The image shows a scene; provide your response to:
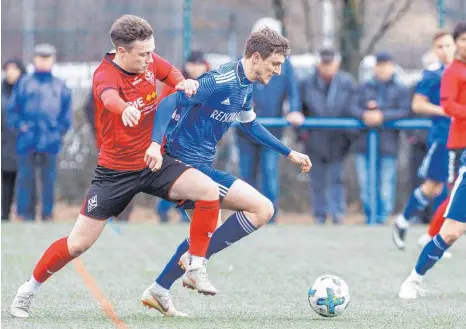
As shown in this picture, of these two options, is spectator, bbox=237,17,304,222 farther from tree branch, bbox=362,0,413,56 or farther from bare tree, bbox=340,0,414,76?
tree branch, bbox=362,0,413,56

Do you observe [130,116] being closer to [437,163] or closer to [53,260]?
[53,260]

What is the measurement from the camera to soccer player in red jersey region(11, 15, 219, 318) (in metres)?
7.26

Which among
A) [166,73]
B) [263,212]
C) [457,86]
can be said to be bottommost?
[263,212]

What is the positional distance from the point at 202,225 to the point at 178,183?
11.0 inches

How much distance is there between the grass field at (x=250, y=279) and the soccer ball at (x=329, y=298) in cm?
6

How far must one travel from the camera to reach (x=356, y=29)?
16234 mm

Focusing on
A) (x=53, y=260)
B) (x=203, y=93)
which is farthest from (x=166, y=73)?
(x=53, y=260)

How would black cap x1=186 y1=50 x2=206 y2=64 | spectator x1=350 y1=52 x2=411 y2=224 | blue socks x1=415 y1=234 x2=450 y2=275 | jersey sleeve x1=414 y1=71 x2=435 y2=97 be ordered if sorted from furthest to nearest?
1. spectator x1=350 y1=52 x2=411 y2=224
2. black cap x1=186 y1=50 x2=206 y2=64
3. jersey sleeve x1=414 y1=71 x2=435 y2=97
4. blue socks x1=415 y1=234 x2=450 y2=275

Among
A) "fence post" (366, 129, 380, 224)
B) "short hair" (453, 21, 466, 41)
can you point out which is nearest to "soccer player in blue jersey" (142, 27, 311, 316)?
"short hair" (453, 21, 466, 41)

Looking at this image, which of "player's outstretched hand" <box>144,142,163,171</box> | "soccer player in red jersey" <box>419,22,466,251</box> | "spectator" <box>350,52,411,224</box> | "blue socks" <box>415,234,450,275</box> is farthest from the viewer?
"spectator" <box>350,52,411,224</box>

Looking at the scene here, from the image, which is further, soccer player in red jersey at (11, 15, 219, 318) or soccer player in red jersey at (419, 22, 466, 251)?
soccer player in red jersey at (419, 22, 466, 251)

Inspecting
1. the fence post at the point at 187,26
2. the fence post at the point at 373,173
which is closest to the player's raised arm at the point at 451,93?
the fence post at the point at 373,173

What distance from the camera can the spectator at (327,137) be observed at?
15055 millimetres

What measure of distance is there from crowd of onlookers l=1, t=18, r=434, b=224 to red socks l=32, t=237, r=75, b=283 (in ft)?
23.6
